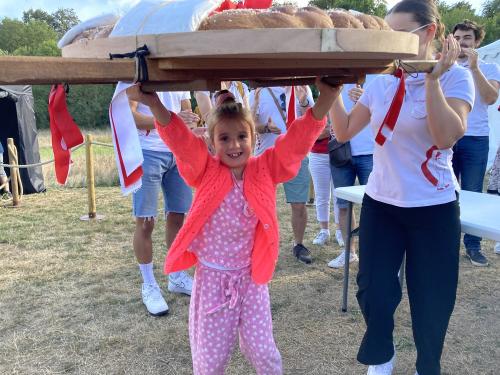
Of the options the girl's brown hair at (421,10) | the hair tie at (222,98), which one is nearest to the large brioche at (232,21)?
the hair tie at (222,98)

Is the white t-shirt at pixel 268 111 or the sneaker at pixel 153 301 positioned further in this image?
the white t-shirt at pixel 268 111

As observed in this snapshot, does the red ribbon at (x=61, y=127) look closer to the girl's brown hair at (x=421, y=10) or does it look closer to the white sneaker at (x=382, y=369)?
the girl's brown hair at (x=421, y=10)

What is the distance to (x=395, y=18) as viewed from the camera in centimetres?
194

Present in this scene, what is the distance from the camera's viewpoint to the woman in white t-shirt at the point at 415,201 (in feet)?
6.33

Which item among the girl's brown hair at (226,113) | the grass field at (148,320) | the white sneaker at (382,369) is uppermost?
the girl's brown hair at (226,113)

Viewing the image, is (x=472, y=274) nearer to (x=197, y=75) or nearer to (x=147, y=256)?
(x=147, y=256)

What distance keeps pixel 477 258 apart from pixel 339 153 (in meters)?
1.65

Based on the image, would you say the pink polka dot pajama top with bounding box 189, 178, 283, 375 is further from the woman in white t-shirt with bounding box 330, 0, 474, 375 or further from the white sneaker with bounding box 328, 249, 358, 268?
Answer: the white sneaker with bounding box 328, 249, 358, 268

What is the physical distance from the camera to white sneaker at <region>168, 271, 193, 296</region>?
363 cm

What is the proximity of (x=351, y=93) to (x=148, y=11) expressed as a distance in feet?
4.84

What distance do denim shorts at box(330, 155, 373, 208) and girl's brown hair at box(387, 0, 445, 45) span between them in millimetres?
1952

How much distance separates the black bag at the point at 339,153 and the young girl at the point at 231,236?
6.35ft

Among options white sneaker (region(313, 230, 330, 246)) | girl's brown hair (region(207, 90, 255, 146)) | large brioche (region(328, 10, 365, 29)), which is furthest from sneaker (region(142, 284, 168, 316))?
large brioche (region(328, 10, 365, 29))

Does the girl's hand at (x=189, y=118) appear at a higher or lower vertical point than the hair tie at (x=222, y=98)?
lower
